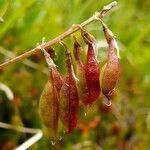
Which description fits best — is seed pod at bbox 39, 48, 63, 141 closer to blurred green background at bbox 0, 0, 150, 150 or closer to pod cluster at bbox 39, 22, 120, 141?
pod cluster at bbox 39, 22, 120, 141

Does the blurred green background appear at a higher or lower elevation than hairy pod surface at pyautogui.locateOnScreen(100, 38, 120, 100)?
higher

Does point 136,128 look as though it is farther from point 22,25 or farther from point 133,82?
point 22,25

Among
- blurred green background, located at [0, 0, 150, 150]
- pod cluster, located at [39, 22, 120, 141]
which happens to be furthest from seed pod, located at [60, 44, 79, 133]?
blurred green background, located at [0, 0, 150, 150]

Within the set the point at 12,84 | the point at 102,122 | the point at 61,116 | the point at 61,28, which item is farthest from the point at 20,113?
the point at 61,116

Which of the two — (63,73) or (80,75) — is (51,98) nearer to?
(80,75)

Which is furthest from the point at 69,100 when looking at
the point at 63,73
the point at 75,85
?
the point at 63,73
